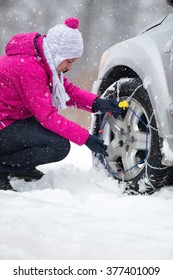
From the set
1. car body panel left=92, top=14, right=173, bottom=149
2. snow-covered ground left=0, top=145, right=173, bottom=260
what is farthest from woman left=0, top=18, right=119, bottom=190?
car body panel left=92, top=14, right=173, bottom=149

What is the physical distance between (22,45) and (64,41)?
0.30 metres

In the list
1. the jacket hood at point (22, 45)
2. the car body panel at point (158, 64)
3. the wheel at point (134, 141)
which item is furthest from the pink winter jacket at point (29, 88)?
the car body panel at point (158, 64)

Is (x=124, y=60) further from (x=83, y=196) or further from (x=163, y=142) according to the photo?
(x=83, y=196)

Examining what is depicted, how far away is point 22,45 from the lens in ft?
10.1

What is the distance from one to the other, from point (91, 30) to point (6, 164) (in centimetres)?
722

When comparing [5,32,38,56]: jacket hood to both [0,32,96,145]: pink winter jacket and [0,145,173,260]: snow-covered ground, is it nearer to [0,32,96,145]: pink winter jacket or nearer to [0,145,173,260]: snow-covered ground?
[0,32,96,145]: pink winter jacket

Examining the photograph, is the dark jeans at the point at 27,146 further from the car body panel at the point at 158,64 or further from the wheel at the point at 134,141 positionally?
the car body panel at the point at 158,64

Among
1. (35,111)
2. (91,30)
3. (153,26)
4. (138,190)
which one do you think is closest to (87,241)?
(138,190)

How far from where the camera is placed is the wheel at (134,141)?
2.77 m

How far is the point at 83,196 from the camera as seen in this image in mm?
2912

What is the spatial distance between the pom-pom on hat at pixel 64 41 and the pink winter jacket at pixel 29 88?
0.27 ft

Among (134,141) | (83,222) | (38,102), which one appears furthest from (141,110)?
(83,222)
